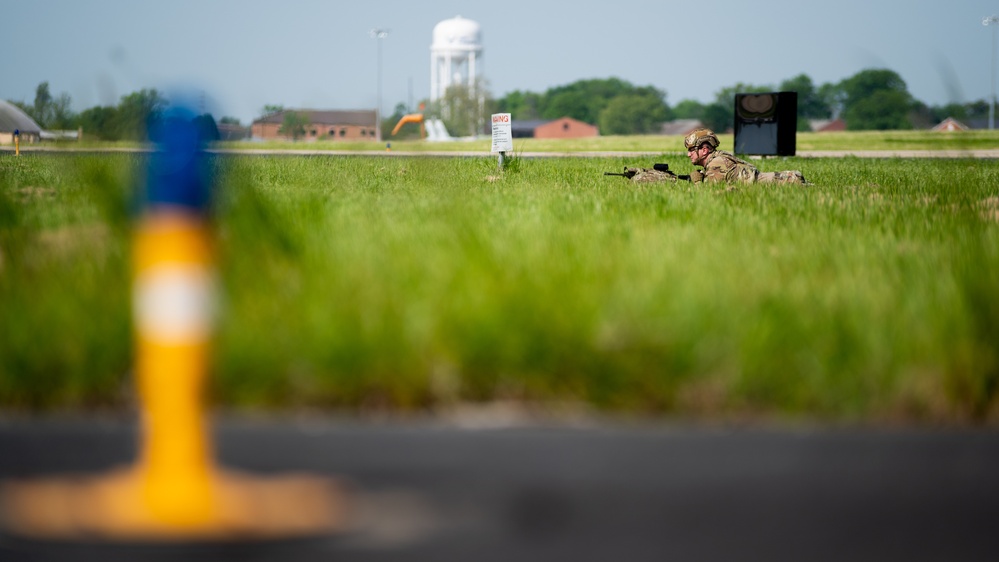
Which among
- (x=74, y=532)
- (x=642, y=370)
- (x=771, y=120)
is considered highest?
(x=771, y=120)

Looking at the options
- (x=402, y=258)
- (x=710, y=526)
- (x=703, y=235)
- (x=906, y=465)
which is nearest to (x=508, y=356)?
(x=710, y=526)

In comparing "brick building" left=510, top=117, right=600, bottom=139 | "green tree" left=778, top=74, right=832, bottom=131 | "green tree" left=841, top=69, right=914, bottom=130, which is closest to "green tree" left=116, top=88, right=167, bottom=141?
"green tree" left=841, top=69, right=914, bottom=130

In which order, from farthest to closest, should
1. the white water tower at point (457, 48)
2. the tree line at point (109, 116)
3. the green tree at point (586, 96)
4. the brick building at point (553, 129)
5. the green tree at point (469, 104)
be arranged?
the green tree at point (586, 96) < the brick building at point (553, 129) < the white water tower at point (457, 48) < the green tree at point (469, 104) < the tree line at point (109, 116)

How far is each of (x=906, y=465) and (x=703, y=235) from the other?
4.38m

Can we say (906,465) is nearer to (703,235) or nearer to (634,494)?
(634,494)

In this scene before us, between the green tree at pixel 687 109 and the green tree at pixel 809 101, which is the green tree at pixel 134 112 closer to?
the green tree at pixel 809 101

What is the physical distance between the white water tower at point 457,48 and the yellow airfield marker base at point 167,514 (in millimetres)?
93455

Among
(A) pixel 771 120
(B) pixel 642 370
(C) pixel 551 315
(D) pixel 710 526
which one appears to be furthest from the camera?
(A) pixel 771 120

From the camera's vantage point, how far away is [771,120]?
26.0 m

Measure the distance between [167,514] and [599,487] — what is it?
51.9 inches

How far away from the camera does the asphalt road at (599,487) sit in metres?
3.02

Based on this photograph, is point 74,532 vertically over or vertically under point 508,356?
under

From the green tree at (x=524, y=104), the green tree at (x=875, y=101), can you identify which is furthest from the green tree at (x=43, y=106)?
the green tree at (x=524, y=104)

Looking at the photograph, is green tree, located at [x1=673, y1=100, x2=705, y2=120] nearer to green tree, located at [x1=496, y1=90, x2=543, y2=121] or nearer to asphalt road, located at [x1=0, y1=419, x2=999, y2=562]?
green tree, located at [x1=496, y1=90, x2=543, y2=121]
